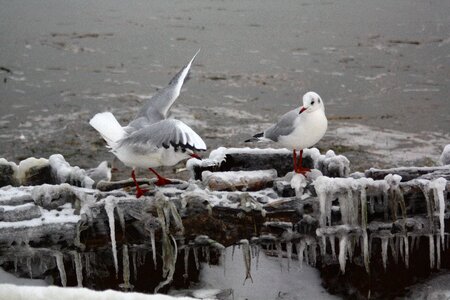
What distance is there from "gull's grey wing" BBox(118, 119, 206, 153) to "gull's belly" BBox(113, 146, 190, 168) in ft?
0.12

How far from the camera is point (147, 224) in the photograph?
4.26 metres

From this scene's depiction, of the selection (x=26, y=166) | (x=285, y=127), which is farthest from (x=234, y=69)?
(x=285, y=127)

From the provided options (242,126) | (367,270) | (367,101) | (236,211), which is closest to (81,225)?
(236,211)

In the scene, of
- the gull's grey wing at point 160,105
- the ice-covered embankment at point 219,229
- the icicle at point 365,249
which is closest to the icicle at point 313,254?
the ice-covered embankment at point 219,229

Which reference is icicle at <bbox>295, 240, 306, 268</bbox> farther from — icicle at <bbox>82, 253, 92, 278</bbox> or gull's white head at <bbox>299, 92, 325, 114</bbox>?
icicle at <bbox>82, 253, 92, 278</bbox>

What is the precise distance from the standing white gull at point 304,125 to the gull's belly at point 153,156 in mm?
691

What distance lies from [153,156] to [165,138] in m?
0.28

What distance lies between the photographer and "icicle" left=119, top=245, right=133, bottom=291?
14.0ft

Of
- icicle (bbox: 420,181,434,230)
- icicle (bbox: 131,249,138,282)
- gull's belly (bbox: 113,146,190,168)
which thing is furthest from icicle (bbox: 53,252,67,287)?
icicle (bbox: 420,181,434,230)

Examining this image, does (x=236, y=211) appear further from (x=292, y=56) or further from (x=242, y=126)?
(x=292, y=56)

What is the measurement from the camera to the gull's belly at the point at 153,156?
437 cm

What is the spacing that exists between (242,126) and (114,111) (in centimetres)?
163

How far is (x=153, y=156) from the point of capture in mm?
4398

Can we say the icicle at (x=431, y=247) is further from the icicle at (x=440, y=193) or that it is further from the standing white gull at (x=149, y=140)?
the standing white gull at (x=149, y=140)
